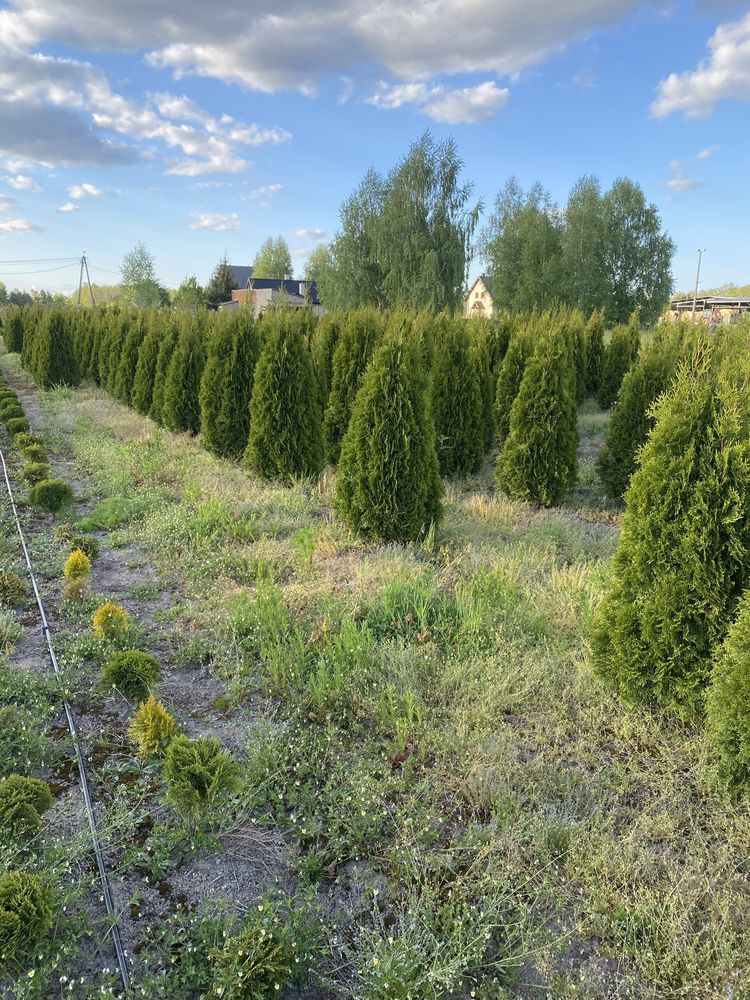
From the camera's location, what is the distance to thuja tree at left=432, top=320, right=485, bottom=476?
323 inches

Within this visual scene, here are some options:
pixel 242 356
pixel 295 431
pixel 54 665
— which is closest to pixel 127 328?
pixel 242 356

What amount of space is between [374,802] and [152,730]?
3.48ft

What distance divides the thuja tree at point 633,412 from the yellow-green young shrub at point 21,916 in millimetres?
6673

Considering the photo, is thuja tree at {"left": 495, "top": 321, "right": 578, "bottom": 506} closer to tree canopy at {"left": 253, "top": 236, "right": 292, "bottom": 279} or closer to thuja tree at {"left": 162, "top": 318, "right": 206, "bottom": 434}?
thuja tree at {"left": 162, "top": 318, "right": 206, "bottom": 434}

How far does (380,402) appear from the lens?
5.45m

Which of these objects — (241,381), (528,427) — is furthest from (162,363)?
(528,427)

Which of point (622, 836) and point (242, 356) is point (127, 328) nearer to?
point (242, 356)

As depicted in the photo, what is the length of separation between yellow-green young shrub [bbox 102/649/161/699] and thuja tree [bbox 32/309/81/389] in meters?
17.6

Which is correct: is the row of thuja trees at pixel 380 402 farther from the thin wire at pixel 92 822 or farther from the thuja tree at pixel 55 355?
the thuja tree at pixel 55 355

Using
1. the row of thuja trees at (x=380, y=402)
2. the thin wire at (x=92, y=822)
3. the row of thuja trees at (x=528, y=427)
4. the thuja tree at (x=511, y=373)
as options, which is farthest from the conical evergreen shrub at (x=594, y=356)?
the thin wire at (x=92, y=822)

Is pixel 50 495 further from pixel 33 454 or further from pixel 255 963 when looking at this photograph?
pixel 255 963

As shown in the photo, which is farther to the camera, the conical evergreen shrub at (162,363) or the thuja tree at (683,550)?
the conical evergreen shrub at (162,363)

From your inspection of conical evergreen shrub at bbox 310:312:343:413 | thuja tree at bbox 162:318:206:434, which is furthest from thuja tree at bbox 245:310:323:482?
thuja tree at bbox 162:318:206:434

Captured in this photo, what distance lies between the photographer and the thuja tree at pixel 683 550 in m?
2.86
